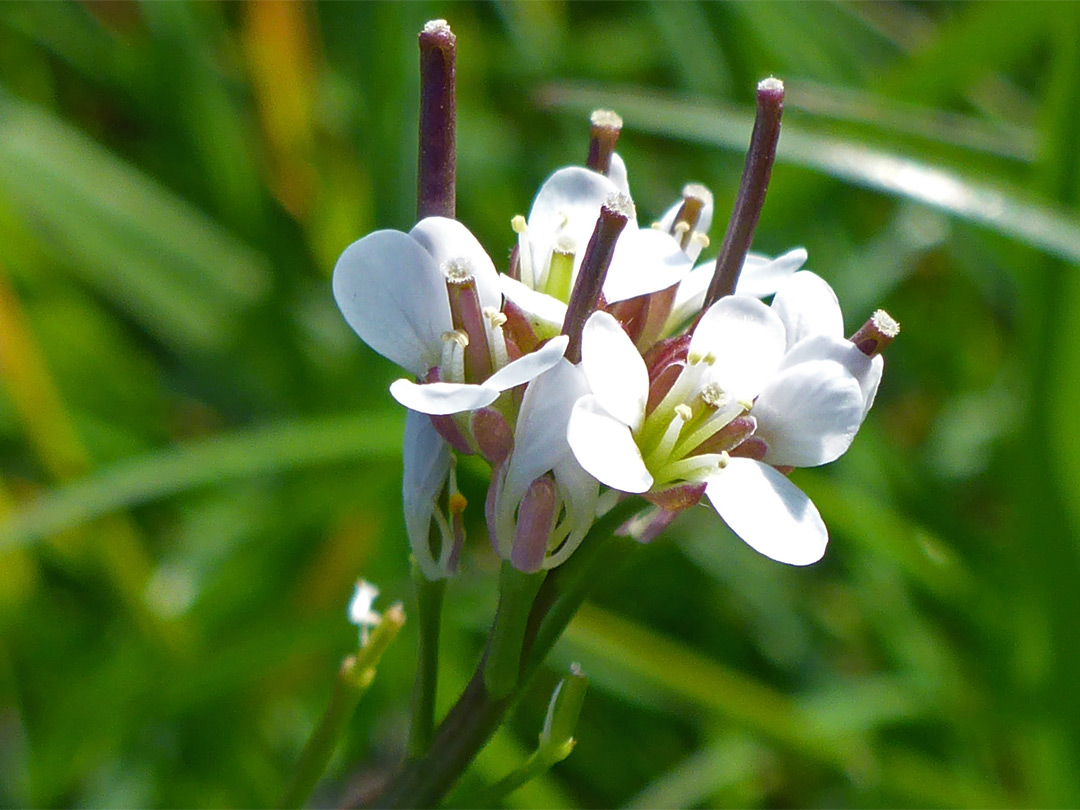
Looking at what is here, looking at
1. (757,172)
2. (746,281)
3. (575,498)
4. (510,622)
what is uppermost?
(757,172)

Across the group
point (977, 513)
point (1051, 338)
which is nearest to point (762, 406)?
point (1051, 338)

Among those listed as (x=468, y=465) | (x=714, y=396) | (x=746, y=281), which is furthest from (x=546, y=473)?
(x=468, y=465)

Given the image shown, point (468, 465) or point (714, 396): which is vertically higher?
point (714, 396)

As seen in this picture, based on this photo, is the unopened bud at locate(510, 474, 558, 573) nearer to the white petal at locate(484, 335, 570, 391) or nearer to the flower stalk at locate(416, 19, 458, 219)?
the white petal at locate(484, 335, 570, 391)

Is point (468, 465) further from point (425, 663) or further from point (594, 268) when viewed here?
point (594, 268)

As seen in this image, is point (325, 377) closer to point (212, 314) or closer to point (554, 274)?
point (212, 314)

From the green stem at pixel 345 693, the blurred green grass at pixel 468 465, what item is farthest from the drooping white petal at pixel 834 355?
the blurred green grass at pixel 468 465
